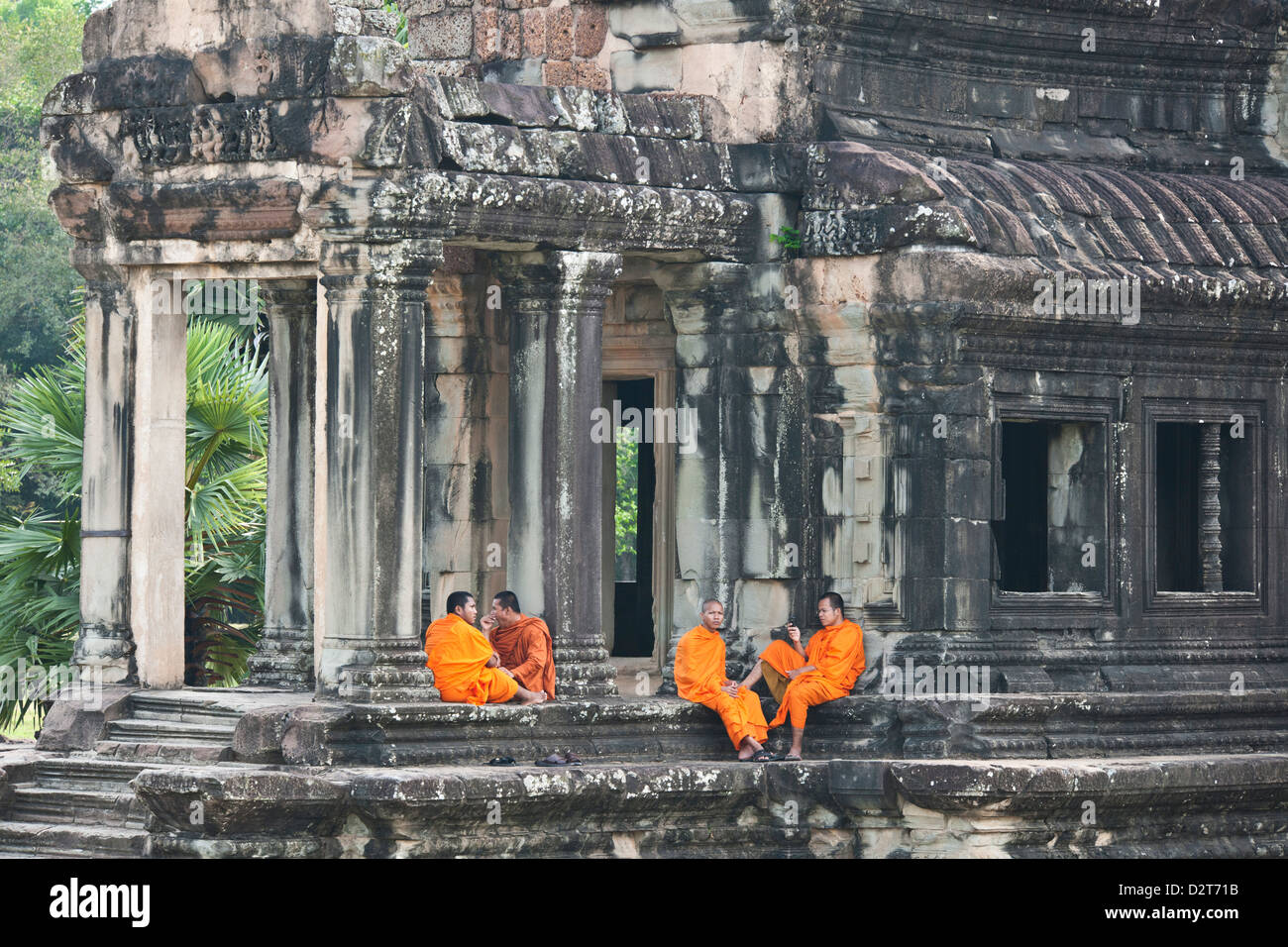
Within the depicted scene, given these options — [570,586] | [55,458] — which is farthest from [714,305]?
[55,458]

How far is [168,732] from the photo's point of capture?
15711mm

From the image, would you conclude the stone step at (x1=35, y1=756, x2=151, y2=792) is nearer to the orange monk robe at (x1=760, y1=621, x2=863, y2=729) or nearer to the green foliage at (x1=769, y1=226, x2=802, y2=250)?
the orange monk robe at (x1=760, y1=621, x2=863, y2=729)

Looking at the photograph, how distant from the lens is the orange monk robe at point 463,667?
15258 millimetres

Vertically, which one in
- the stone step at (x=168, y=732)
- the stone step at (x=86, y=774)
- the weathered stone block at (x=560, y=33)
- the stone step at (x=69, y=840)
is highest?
the weathered stone block at (x=560, y=33)

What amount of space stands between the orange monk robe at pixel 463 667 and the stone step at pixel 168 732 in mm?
1238

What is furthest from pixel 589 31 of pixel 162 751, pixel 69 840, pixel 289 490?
pixel 69 840

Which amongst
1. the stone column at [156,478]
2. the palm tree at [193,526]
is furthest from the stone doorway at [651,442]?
the stone column at [156,478]

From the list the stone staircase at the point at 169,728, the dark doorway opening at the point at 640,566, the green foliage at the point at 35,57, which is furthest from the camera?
the green foliage at the point at 35,57

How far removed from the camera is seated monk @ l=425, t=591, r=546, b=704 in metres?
15.3

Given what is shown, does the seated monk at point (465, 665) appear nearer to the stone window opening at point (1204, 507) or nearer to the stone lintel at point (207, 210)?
the stone lintel at point (207, 210)

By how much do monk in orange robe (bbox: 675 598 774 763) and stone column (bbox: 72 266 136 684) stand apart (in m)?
3.39

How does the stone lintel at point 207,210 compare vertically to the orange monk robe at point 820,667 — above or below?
above

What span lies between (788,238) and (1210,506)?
345 centimetres

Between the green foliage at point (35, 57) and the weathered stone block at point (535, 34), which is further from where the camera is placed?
the green foliage at point (35, 57)
